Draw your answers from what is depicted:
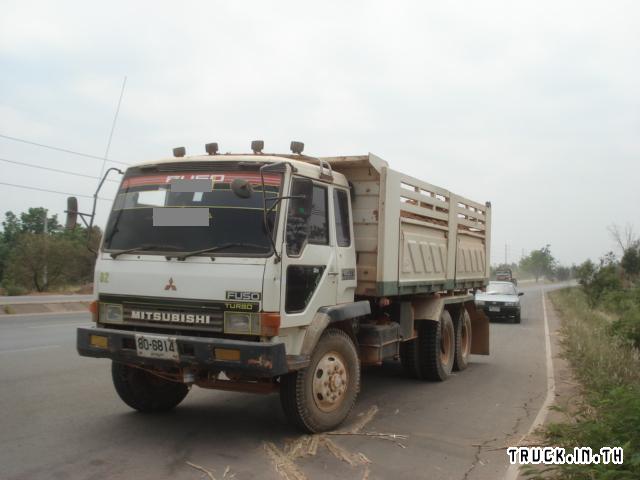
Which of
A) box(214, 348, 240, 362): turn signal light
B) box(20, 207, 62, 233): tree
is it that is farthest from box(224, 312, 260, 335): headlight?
box(20, 207, 62, 233): tree

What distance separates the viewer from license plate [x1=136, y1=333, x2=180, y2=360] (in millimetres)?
4941

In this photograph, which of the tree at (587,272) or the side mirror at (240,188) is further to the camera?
the tree at (587,272)

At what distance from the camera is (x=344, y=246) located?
6176 millimetres

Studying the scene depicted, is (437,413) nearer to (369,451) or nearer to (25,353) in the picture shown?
(369,451)

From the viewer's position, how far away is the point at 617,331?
12469 millimetres

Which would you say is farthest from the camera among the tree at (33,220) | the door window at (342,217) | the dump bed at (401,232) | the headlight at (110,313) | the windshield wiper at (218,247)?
the tree at (33,220)

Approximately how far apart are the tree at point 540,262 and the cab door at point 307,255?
14193 cm

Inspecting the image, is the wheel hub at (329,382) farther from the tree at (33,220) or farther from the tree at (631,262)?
the tree at (33,220)

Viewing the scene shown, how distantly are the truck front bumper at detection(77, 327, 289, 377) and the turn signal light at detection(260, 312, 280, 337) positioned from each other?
0.32 feet

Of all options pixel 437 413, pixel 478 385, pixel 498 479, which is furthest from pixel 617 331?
pixel 498 479

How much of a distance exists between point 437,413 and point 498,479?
207 centimetres

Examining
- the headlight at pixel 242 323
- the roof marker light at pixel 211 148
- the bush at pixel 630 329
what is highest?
the roof marker light at pixel 211 148

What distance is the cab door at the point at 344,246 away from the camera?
19.7ft

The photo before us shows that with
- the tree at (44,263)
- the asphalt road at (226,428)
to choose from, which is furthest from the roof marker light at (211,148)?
the tree at (44,263)
